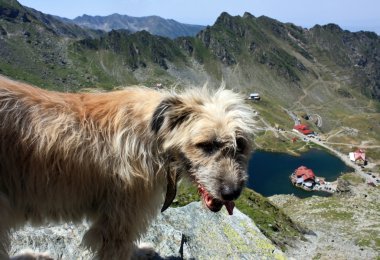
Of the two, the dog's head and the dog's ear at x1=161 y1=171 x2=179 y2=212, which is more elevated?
the dog's head

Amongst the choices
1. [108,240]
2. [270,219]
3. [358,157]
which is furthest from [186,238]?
[358,157]

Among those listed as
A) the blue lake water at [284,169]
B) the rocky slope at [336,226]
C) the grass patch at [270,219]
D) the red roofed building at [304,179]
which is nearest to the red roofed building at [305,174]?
the red roofed building at [304,179]

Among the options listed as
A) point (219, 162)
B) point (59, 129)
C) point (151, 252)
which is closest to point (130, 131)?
point (59, 129)

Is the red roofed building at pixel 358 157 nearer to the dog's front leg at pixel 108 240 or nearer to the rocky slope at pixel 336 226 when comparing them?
A: the rocky slope at pixel 336 226

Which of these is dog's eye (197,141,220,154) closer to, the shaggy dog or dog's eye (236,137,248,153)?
the shaggy dog

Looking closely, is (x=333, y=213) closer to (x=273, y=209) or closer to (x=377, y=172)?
(x=273, y=209)

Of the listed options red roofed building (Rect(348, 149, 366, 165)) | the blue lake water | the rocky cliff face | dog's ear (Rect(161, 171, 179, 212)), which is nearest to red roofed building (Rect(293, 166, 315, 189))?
the blue lake water

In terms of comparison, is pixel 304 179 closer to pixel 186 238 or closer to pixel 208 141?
pixel 186 238
